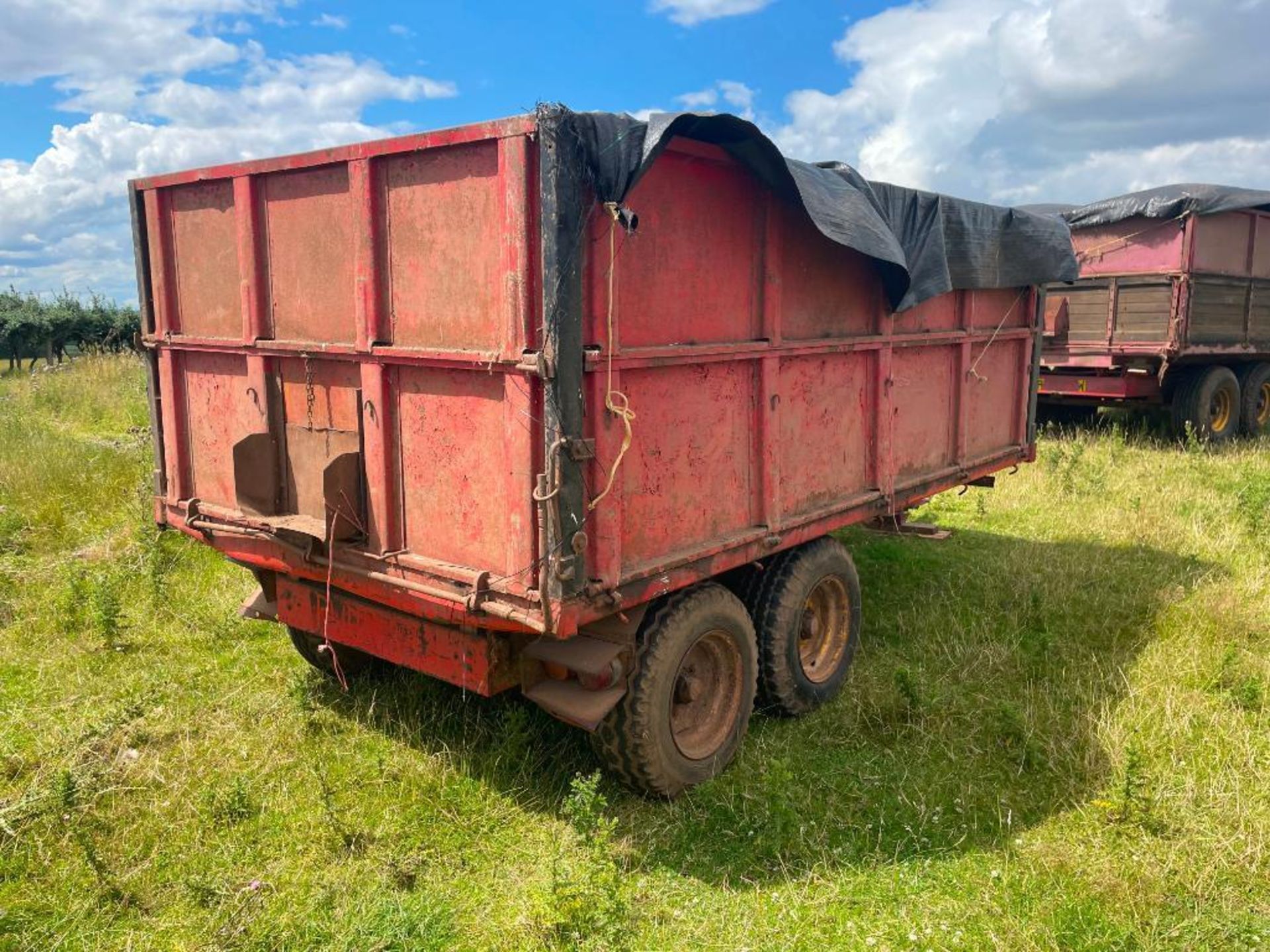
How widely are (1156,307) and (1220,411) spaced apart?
90.9 inches

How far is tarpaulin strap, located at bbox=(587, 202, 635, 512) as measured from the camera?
3.26m

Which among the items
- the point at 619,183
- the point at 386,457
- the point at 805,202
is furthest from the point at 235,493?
the point at 805,202

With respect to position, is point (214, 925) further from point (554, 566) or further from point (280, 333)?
point (280, 333)

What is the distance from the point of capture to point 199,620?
5.71m

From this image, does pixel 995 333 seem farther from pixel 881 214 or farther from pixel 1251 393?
pixel 1251 393

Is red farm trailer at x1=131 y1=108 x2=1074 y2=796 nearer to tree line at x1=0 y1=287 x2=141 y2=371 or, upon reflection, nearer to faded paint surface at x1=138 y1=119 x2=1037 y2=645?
faded paint surface at x1=138 y1=119 x2=1037 y2=645

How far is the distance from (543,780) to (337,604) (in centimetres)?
117

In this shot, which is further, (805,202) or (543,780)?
(543,780)

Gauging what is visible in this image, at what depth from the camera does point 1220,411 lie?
40.3 feet

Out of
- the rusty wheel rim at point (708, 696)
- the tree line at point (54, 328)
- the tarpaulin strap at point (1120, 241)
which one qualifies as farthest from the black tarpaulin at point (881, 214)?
the tree line at point (54, 328)

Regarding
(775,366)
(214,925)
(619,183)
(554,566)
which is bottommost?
(214,925)

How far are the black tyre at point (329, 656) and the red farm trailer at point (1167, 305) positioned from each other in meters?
8.62

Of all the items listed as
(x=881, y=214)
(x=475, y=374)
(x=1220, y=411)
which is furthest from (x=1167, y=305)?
(x=475, y=374)

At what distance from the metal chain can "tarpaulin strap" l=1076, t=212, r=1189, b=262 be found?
9.40 metres
